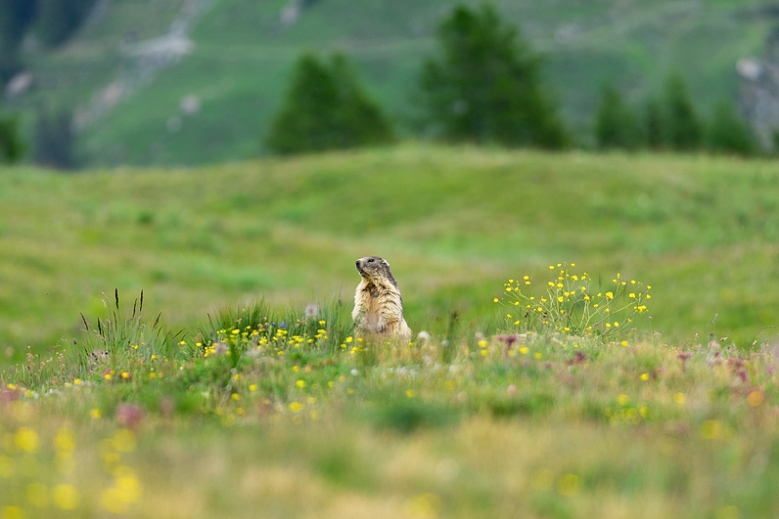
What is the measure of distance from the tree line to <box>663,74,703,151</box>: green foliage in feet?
0.27

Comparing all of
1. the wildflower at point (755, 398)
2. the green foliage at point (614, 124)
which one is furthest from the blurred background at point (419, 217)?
the green foliage at point (614, 124)

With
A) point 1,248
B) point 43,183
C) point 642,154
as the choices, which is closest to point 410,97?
point 642,154

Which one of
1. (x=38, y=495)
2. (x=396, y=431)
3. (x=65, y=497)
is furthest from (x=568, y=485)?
(x=38, y=495)

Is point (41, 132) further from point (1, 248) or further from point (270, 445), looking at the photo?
point (270, 445)

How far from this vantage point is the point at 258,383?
6.27 metres

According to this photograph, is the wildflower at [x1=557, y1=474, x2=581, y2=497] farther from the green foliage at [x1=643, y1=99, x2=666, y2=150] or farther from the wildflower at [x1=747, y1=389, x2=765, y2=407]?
the green foliage at [x1=643, y1=99, x2=666, y2=150]

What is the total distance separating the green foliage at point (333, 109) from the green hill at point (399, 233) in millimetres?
18076

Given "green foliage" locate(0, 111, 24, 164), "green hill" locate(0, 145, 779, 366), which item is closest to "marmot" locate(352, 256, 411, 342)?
"green hill" locate(0, 145, 779, 366)

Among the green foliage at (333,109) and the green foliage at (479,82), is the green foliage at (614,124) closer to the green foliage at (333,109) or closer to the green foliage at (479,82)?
the green foliage at (333,109)

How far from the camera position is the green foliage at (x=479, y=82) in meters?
49.9

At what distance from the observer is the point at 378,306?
891 centimetres

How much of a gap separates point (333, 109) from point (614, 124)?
26543mm

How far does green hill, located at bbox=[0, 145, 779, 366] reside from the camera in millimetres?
18781

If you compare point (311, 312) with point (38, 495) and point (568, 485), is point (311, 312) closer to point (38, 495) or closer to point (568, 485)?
point (568, 485)
